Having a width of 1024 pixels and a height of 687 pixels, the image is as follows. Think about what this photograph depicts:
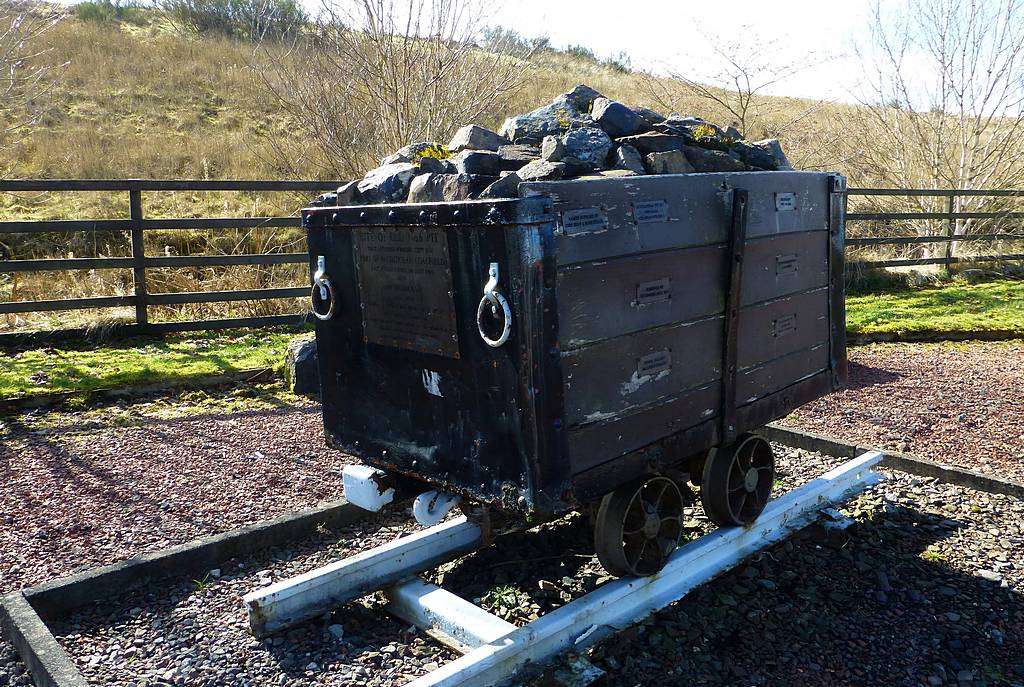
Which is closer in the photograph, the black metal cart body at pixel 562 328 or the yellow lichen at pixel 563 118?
the black metal cart body at pixel 562 328

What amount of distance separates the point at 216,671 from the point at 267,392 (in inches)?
172

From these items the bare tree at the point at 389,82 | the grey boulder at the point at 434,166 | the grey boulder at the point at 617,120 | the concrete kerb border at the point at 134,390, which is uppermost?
the bare tree at the point at 389,82

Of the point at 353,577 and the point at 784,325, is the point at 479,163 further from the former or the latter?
the point at 353,577

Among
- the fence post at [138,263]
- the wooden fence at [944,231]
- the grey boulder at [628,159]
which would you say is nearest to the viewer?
the grey boulder at [628,159]

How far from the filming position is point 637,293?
3119mm

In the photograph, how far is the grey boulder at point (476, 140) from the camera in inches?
149

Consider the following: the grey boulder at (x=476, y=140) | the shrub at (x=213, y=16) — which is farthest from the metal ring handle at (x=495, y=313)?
the shrub at (x=213, y=16)

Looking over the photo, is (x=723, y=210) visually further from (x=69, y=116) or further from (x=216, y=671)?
(x=69, y=116)

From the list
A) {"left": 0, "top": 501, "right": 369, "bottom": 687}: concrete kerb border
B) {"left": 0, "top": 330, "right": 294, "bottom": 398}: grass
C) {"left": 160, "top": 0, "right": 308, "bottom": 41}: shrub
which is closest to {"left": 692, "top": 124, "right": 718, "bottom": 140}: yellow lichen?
{"left": 0, "top": 501, "right": 369, "bottom": 687}: concrete kerb border

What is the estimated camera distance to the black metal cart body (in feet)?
9.25

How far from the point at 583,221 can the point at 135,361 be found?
20.9ft

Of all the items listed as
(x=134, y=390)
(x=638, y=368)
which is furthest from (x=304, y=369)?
(x=638, y=368)

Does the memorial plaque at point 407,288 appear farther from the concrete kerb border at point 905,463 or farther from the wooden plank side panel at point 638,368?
the concrete kerb border at point 905,463

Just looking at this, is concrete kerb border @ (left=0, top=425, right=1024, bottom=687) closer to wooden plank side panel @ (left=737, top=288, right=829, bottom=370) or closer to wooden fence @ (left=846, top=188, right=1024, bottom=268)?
wooden plank side panel @ (left=737, top=288, right=829, bottom=370)
